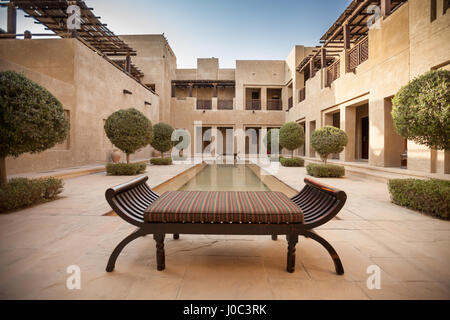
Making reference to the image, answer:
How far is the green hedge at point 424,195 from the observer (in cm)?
307

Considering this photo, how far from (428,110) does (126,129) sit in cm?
774

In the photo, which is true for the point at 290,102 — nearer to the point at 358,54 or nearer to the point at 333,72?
the point at 333,72

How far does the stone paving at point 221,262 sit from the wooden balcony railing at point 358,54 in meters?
8.48

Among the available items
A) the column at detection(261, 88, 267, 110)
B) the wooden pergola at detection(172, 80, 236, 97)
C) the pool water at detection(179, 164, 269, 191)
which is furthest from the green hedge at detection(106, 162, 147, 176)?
the column at detection(261, 88, 267, 110)

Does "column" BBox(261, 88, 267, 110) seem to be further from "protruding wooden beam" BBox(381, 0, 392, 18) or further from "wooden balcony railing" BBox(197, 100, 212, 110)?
"protruding wooden beam" BBox(381, 0, 392, 18)

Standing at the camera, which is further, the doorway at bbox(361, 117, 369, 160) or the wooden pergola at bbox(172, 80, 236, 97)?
the wooden pergola at bbox(172, 80, 236, 97)

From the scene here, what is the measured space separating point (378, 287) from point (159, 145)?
1168 centimetres

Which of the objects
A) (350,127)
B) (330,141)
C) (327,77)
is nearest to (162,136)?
(330,141)

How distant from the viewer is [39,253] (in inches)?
80.4

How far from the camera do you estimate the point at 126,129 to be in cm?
755

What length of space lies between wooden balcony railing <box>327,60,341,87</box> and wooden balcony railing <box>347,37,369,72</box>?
0.84 m

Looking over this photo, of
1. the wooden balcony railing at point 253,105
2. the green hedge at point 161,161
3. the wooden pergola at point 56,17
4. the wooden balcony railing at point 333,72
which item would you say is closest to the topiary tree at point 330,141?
the wooden balcony railing at point 333,72

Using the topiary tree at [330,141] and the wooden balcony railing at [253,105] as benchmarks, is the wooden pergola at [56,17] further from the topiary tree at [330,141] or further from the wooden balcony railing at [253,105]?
the wooden balcony railing at [253,105]

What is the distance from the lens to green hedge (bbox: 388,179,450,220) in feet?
10.1
